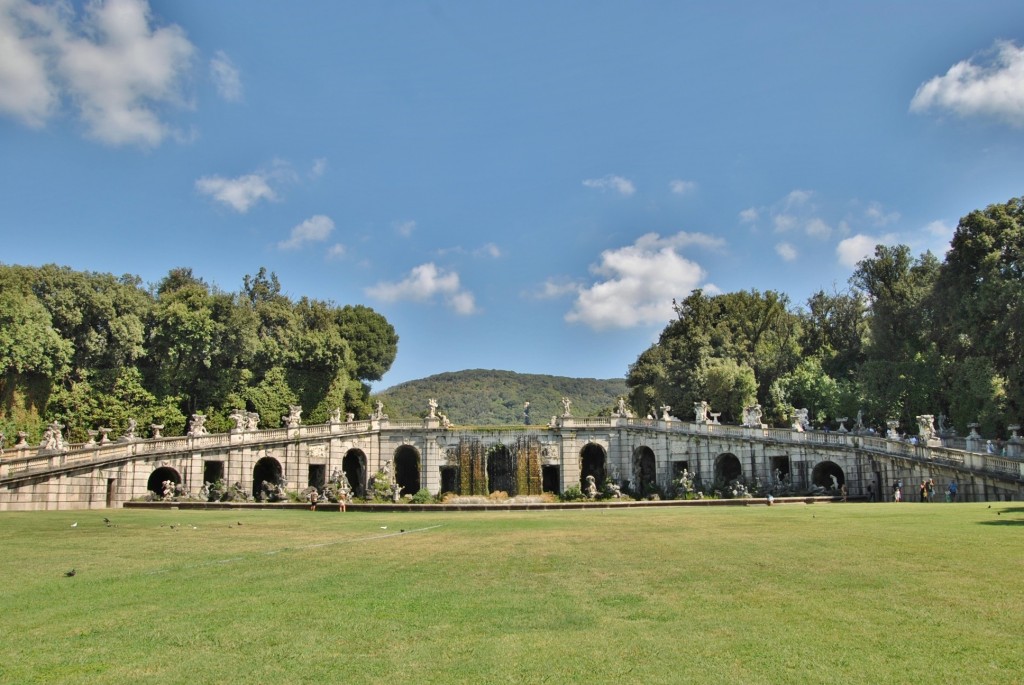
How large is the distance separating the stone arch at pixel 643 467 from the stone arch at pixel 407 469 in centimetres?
1775

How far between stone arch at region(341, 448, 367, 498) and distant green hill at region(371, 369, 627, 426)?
219ft

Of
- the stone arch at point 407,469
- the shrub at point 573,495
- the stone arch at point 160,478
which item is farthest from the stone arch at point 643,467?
the stone arch at point 160,478

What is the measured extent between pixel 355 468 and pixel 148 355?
1812cm

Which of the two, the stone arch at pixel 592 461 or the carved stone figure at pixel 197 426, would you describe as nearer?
the carved stone figure at pixel 197 426

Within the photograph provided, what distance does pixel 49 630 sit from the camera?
981 centimetres

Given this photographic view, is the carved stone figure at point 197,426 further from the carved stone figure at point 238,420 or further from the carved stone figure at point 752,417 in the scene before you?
the carved stone figure at point 752,417

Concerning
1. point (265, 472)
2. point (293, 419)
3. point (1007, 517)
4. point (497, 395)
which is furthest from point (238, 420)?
point (497, 395)

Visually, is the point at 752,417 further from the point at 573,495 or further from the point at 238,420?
the point at 238,420

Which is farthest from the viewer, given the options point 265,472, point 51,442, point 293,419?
point 265,472

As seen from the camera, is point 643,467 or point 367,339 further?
point 367,339

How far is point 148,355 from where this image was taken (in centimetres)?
5816

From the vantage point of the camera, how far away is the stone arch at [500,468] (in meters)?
63.0

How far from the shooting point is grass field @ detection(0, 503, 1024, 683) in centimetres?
792

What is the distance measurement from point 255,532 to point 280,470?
35.1m
